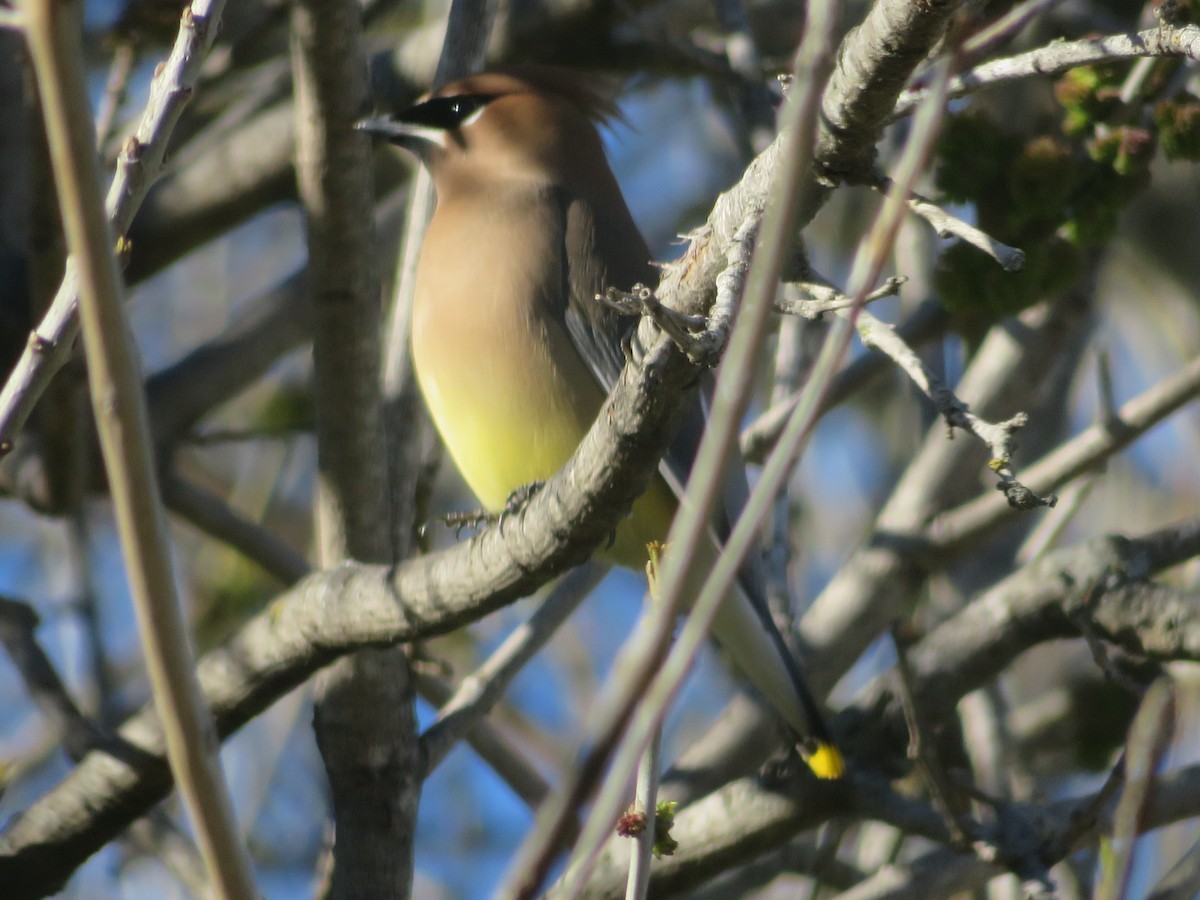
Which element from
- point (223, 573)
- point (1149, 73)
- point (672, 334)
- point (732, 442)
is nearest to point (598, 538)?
point (672, 334)

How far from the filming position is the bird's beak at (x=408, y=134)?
11.7ft

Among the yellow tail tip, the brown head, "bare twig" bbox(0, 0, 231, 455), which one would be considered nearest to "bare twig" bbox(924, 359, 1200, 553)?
the yellow tail tip

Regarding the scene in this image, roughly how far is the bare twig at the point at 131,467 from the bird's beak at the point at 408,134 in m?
2.56

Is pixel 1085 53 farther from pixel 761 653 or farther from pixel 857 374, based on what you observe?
pixel 857 374

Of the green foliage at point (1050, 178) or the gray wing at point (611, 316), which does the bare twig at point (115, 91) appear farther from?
the green foliage at point (1050, 178)

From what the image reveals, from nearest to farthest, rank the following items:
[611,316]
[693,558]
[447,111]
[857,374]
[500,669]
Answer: [693,558], [500,669], [611,316], [447,111], [857,374]

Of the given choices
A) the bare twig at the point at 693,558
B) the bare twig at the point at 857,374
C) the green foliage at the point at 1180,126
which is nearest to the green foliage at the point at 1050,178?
the green foliage at the point at 1180,126

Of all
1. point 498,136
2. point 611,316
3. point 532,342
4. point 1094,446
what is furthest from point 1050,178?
point 498,136

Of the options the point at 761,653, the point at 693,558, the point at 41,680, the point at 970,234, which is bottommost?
the point at 693,558

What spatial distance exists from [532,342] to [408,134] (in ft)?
2.37

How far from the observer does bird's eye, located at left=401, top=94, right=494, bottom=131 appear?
357 cm

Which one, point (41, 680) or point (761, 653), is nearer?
point (41, 680)

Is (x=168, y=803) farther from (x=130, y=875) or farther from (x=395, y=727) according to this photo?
(x=395, y=727)

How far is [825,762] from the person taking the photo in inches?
112
